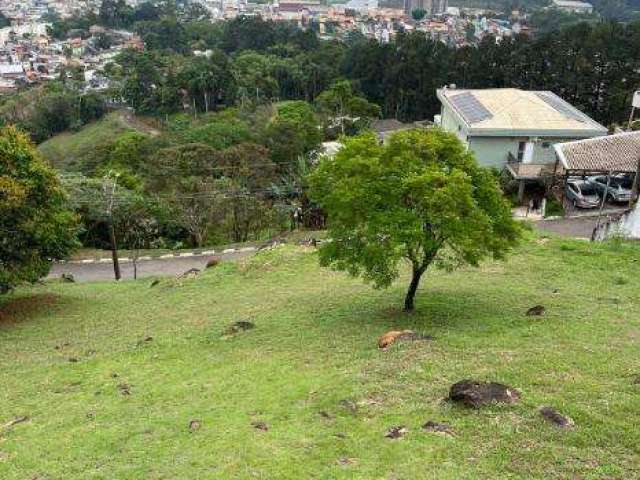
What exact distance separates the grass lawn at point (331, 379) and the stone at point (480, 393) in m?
0.19

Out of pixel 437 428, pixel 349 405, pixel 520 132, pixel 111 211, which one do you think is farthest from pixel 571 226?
pixel 437 428

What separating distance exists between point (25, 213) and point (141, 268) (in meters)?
12.3

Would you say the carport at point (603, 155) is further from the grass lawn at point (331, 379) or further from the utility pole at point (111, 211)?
the utility pole at point (111, 211)

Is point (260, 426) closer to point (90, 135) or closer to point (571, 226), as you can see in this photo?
point (571, 226)

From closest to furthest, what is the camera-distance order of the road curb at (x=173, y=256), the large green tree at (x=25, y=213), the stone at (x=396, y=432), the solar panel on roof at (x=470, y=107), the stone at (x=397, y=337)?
1. the stone at (x=396, y=432)
2. the stone at (x=397, y=337)
3. the large green tree at (x=25, y=213)
4. the road curb at (x=173, y=256)
5. the solar panel on roof at (x=470, y=107)

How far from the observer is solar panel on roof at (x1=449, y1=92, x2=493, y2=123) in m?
41.3

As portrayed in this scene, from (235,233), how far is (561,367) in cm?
2855

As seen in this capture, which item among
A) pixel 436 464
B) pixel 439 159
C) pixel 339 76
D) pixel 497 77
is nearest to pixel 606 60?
pixel 497 77

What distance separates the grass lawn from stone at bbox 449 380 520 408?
0.19 meters

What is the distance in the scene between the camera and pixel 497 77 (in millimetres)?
67375

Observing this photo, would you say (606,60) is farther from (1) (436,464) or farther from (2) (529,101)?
(1) (436,464)

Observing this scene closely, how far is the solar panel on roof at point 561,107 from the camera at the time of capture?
42.0 meters

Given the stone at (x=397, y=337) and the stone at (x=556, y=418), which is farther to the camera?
the stone at (x=397, y=337)

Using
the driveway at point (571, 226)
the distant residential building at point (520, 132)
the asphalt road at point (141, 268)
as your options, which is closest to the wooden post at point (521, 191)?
the distant residential building at point (520, 132)
